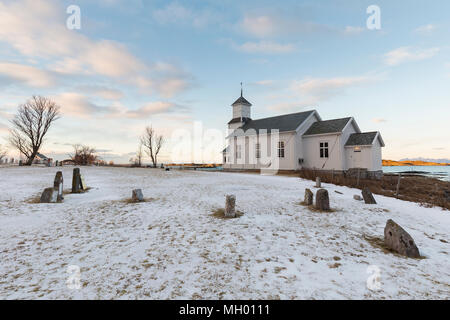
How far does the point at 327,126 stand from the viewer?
25125mm

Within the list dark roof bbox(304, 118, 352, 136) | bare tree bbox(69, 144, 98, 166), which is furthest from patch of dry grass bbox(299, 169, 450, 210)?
bare tree bbox(69, 144, 98, 166)

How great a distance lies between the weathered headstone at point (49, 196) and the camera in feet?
28.2

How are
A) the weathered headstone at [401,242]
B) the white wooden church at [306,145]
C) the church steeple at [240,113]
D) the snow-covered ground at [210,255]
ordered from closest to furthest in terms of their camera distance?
the snow-covered ground at [210,255]
the weathered headstone at [401,242]
the white wooden church at [306,145]
the church steeple at [240,113]

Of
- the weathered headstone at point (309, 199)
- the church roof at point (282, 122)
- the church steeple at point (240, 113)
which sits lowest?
the weathered headstone at point (309, 199)

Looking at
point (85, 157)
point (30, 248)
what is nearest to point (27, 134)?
point (85, 157)

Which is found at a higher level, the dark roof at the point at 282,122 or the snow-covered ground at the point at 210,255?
the dark roof at the point at 282,122

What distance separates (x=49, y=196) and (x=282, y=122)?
26.4 meters

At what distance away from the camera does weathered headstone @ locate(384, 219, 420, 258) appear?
A: 14.9 ft

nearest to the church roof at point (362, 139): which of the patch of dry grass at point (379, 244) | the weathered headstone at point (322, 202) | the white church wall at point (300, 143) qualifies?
the white church wall at point (300, 143)

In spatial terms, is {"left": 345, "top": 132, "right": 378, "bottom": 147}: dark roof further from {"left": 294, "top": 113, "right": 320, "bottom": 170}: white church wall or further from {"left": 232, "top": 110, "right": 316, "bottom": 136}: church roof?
{"left": 232, "top": 110, "right": 316, "bottom": 136}: church roof

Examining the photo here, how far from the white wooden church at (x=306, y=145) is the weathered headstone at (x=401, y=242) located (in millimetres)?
20819

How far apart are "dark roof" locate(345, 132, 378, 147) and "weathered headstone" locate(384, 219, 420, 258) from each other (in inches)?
852

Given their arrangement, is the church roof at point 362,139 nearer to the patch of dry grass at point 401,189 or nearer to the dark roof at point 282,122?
the patch of dry grass at point 401,189

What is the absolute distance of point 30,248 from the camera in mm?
4633
